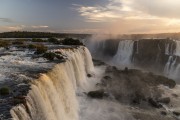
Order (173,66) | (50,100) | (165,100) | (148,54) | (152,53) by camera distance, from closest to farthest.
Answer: (50,100)
(165,100)
(173,66)
(152,53)
(148,54)

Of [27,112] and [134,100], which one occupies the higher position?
[27,112]

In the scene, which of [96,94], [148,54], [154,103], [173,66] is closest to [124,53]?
[148,54]

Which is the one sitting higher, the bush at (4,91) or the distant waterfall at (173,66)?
the bush at (4,91)

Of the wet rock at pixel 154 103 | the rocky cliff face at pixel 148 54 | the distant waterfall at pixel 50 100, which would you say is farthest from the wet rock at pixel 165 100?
the rocky cliff face at pixel 148 54

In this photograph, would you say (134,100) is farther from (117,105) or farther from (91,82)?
(91,82)

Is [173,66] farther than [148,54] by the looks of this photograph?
No

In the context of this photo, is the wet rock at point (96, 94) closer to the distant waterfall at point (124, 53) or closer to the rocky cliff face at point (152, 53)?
the rocky cliff face at point (152, 53)

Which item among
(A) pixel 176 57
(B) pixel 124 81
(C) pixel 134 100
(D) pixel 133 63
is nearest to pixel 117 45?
(D) pixel 133 63

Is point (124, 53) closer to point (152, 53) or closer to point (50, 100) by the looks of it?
point (152, 53)
